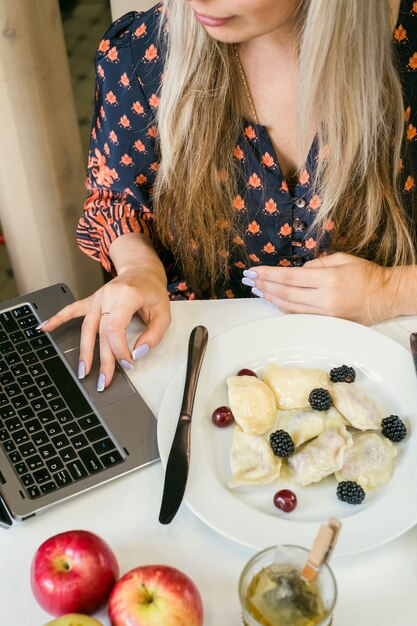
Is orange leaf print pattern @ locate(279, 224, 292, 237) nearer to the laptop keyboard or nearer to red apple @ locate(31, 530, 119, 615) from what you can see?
the laptop keyboard

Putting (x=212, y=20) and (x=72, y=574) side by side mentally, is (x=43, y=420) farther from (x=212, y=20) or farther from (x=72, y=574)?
(x=212, y=20)

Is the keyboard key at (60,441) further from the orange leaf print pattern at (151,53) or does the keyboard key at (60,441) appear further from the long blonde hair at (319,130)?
the orange leaf print pattern at (151,53)

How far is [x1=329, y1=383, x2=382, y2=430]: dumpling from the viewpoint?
0.99 m

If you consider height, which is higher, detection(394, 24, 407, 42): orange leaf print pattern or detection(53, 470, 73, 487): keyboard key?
detection(394, 24, 407, 42): orange leaf print pattern

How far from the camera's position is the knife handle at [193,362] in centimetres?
103

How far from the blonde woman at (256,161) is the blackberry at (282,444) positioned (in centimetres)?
27

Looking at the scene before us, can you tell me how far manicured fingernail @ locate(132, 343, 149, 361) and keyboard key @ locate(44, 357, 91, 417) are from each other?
3.9 inches

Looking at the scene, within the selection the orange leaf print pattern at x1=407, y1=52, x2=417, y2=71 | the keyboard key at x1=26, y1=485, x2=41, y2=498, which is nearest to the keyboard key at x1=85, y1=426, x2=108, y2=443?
the keyboard key at x1=26, y1=485, x2=41, y2=498

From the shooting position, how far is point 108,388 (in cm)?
110

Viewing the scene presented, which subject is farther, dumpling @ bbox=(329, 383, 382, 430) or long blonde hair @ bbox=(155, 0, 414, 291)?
long blonde hair @ bbox=(155, 0, 414, 291)

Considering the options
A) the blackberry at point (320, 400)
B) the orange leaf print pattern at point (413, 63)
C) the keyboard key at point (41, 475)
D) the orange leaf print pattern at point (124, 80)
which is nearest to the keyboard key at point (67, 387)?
the keyboard key at point (41, 475)

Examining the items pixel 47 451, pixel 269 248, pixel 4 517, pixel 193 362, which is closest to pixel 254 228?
pixel 269 248

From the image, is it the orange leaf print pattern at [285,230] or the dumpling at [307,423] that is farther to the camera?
the orange leaf print pattern at [285,230]

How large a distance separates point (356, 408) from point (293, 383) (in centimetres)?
10
